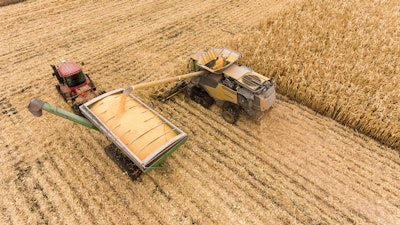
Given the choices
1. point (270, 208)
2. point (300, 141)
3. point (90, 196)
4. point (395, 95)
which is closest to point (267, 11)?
point (395, 95)

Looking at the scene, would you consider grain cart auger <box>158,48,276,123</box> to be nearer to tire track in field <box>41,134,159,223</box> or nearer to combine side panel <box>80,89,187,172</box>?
combine side panel <box>80,89,187,172</box>

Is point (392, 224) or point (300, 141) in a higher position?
point (300, 141)

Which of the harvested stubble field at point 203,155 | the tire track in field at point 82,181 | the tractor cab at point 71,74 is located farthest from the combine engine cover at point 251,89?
the tractor cab at point 71,74

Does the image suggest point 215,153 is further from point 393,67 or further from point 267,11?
point 267,11

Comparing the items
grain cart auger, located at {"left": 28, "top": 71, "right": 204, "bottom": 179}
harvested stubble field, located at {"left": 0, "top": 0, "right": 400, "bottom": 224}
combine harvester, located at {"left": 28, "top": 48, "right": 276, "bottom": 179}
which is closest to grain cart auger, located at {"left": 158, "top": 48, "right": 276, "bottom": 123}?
combine harvester, located at {"left": 28, "top": 48, "right": 276, "bottom": 179}

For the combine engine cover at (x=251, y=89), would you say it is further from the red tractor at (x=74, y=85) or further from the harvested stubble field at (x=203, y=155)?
the red tractor at (x=74, y=85)

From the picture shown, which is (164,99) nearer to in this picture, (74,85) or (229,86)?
(229,86)
